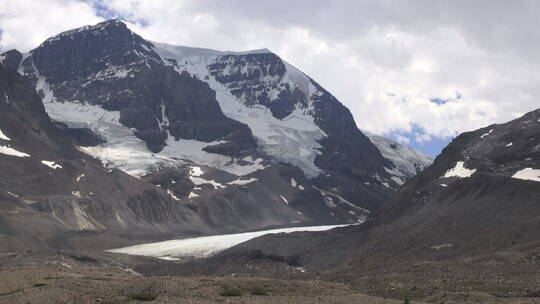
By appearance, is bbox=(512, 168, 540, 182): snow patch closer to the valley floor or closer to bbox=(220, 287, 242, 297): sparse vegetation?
the valley floor

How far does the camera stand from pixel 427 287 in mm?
75625

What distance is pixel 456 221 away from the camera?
13625 cm

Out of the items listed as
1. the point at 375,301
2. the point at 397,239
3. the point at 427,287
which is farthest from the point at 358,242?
the point at 375,301

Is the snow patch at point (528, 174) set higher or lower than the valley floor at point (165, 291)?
higher

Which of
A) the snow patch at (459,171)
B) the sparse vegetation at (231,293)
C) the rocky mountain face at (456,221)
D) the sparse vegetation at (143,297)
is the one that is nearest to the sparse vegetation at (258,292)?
the sparse vegetation at (231,293)

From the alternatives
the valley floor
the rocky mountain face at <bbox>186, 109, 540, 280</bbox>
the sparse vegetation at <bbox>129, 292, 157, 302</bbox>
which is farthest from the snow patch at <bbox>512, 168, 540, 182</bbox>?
the sparse vegetation at <bbox>129, 292, 157, 302</bbox>

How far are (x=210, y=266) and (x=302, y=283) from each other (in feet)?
256

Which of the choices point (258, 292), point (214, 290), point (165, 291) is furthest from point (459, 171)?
point (165, 291)

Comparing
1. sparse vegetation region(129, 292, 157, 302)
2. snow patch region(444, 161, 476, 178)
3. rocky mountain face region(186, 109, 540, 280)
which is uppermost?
snow patch region(444, 161, 476, 178)

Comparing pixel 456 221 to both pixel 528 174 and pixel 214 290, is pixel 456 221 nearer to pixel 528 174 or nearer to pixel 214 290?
pixel 528 174

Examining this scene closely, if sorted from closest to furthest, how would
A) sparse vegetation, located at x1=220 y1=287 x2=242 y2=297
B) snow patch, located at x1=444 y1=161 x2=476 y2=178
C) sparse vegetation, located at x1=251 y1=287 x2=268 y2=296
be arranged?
sparse vegetation, located at x1=220 y1=287 x2=242 y2=297, sparse vegetation, located at x1=251 y1=287 x2=268 y2=296, snow patch, located at x1=444 y1=161 x2=476 y2=178

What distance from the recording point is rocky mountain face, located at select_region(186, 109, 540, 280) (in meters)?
120

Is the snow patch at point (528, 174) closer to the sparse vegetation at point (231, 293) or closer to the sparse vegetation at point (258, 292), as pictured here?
the sparse vegetation at point (258, 292)

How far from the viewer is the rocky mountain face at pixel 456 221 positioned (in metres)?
120
